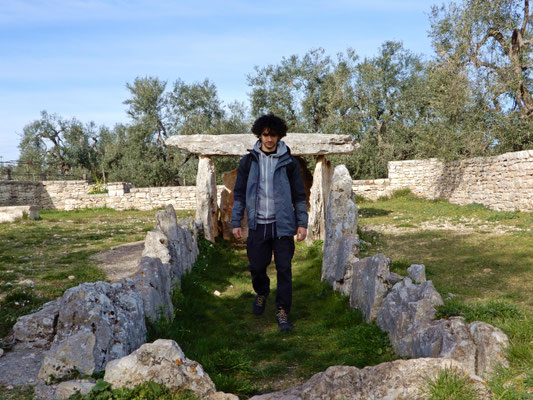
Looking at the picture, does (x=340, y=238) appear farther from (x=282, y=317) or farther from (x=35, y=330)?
(x=35, y=330)

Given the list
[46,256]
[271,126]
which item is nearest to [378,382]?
[271,126]

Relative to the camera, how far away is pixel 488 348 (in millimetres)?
3158

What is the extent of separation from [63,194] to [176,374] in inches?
888

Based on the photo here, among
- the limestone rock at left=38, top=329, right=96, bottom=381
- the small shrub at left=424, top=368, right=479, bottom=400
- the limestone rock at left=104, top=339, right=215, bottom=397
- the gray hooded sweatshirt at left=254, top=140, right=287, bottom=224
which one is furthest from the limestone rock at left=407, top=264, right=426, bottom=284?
the limestone rock at left=38, top=329, right=96, bottom=381

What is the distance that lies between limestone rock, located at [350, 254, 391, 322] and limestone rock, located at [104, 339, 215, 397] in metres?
2.46

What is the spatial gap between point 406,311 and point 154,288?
8.98 ft

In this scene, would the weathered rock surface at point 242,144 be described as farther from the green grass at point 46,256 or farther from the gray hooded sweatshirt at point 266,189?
the gray hooded sweatshirt at point 266,189

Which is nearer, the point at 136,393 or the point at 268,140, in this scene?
the point at 136,393

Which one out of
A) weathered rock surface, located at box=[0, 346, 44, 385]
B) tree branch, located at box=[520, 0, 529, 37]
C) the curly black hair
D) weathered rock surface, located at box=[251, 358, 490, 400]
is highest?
tree branch, located at box=[520, 0, 529, 37]

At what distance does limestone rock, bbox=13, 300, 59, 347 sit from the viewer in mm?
4176

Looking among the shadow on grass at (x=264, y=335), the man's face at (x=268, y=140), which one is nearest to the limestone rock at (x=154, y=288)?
the shadow on grass at (x=264, y=335)

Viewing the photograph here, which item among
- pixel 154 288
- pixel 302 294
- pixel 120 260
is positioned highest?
pixel 154 288

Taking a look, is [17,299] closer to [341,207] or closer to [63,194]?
[341,207]

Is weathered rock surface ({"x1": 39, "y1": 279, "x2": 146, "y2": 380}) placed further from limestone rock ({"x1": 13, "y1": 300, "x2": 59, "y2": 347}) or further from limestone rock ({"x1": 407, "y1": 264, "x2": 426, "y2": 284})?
limestone rock ({"x1": 407, "y1": 264, "x2": 426, "y2": 284})
